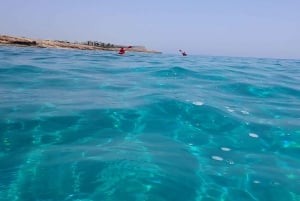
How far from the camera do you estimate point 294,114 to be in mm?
7055

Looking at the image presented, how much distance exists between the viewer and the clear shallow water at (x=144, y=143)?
12.2ft

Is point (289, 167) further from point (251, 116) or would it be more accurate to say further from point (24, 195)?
point (24, 195)

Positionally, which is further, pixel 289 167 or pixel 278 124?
pixel 278 124

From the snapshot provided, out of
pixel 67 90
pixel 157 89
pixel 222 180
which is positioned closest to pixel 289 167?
pixel 222 180

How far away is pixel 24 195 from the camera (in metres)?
3.44

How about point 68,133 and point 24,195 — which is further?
point 68,133

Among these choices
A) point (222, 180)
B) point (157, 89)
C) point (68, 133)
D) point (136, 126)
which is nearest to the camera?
point (222, 180)

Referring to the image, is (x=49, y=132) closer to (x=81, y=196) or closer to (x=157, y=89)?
(x=81, y=196)

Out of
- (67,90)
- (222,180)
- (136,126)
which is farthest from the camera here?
(67,90)

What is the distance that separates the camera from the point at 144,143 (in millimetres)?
4973

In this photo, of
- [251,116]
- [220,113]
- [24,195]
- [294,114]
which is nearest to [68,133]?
[24,195]

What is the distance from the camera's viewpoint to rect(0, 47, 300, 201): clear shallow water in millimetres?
3723

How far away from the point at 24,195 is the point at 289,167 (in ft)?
11.4

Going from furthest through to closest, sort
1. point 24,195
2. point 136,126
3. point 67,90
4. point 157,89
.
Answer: point 157,89 < point 67,90 < point 136,126 < point 24,195
